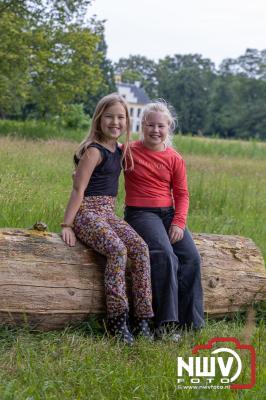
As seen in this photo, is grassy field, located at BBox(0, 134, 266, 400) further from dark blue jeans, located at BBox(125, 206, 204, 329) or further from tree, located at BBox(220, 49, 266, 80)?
tree, located at BBox(220, 49, 266, 80)

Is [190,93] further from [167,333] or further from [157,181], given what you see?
[167,333]

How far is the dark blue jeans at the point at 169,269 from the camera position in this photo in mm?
4457

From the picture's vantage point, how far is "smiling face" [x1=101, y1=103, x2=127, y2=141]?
4594 mm

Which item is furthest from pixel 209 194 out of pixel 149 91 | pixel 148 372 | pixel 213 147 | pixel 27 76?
pixel 149 91

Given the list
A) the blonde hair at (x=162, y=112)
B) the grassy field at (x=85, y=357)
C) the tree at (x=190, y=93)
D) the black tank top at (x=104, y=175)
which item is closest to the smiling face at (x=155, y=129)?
the blonde hair at (x=162, y=112)

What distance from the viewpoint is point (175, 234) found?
15.4 ft

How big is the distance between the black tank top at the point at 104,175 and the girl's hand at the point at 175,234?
21.7 inches

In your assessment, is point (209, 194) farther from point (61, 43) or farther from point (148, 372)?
point (61, 43)

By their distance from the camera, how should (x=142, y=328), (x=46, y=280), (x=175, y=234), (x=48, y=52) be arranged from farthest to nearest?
(x=48, y=52), (x=175, y=234), (x=142, y=328), (x=46, y=280)

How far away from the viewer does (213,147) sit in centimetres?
2012

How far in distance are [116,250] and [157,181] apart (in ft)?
2.63

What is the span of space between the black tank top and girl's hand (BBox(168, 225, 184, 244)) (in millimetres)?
552

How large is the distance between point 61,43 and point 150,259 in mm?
20258

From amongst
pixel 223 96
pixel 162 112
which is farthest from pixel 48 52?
pixel 223 96
